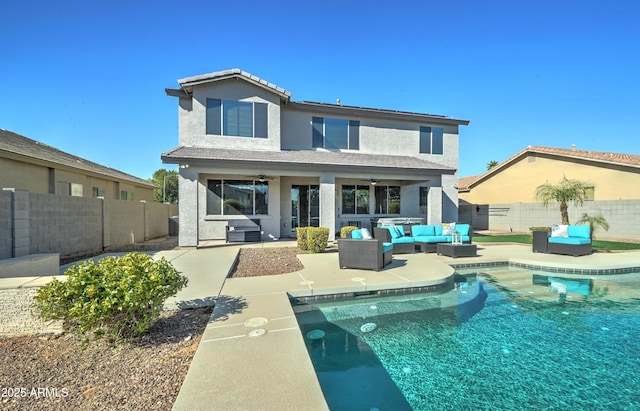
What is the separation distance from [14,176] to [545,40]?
23076 millimetres

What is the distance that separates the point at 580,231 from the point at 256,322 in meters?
11.6

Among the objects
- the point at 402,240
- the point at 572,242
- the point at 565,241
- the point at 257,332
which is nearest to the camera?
the point at 257,332

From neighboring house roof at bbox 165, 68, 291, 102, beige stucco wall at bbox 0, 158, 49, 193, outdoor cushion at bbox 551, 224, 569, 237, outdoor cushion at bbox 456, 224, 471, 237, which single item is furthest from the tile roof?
beige stucco wall at bbox 0, 158, 49, 193

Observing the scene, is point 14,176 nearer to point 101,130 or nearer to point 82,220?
point 82,220

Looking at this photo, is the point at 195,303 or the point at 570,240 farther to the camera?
the point at 570,240

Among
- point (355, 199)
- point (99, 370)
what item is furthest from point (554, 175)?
point (99, 370)

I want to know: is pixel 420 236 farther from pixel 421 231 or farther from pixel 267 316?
pixel 267 316

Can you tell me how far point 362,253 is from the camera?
732 centimetres

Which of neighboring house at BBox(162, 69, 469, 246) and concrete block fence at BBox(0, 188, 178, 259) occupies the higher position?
neighboring house at BBox(162, 69, 469, 246)

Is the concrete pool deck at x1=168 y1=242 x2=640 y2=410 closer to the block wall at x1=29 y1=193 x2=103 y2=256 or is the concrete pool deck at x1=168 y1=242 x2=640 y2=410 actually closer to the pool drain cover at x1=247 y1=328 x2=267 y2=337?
the pool drain cover at x1=247 y1=328 x2=267 y2=337

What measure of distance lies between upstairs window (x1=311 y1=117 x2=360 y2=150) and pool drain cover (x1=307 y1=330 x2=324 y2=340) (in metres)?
11.3

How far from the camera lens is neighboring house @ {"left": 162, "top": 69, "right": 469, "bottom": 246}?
1159 centimetres

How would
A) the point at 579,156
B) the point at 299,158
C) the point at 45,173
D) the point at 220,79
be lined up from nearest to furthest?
1. the point at 299,158
2. the point at 220,79
3. the point at 45,173
4. the point at 579,156

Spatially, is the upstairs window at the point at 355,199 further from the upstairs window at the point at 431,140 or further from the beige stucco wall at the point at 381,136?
A: the upstairs window at the point at 431,140
